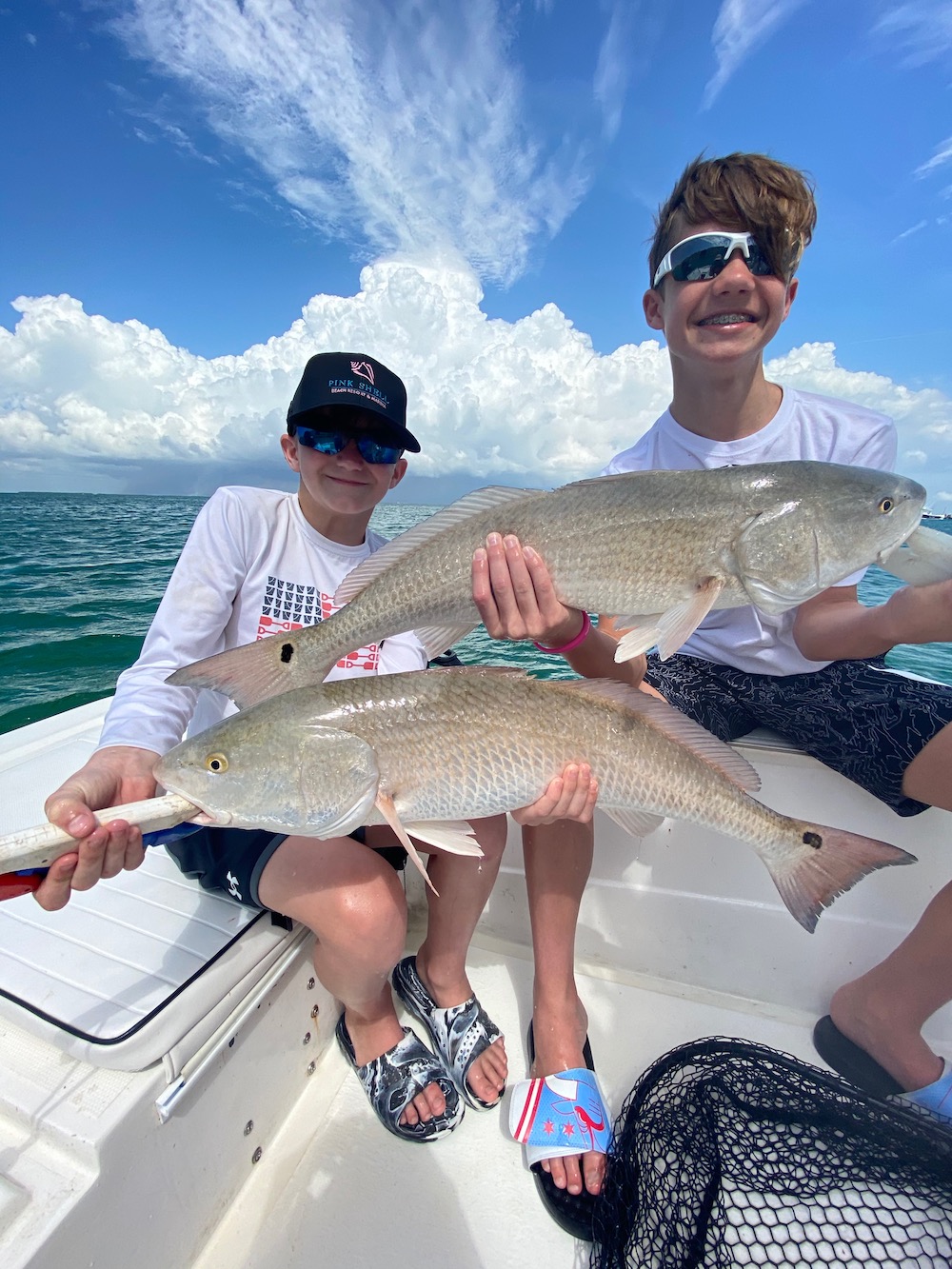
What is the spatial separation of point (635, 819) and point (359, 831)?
3.74 feet

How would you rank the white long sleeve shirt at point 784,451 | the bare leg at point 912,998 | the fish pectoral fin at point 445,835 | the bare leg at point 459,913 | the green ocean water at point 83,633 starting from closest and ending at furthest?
the fish pectoral fin at point 445,835
the bare leg at point 912,998
the bare leg at point 459,913
the white long sleeve shirt at point 784,451
the green ocean water at point 83,633

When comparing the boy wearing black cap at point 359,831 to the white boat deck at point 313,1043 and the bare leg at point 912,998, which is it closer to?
the white boat deck at point 313,1043

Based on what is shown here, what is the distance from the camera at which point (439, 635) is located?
243cm

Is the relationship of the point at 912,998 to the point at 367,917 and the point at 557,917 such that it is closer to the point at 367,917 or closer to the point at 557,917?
the point at 557,917

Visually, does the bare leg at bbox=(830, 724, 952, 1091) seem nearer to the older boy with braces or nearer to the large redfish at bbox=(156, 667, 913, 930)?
the older boy with braces

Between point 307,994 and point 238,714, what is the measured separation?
4.16 ft

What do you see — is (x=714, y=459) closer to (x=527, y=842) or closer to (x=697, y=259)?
(x=697, y=259)

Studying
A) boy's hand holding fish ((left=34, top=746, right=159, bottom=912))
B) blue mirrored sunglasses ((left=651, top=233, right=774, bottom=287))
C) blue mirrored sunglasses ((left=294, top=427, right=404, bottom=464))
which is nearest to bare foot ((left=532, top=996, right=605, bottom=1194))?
boy's hand holding fish ((left=34, top=746, right=159, bottom=912))

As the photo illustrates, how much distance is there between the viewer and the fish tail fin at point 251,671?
7.06 feet

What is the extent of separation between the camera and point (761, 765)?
287cm

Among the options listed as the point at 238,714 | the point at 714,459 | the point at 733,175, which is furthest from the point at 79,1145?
the point at 733,175

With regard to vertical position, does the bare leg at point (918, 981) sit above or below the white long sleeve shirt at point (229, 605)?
below

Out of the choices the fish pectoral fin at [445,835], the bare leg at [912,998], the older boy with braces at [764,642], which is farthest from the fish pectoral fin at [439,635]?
the bare leg at [912,998]

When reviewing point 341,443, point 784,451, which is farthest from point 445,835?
point 784,451
